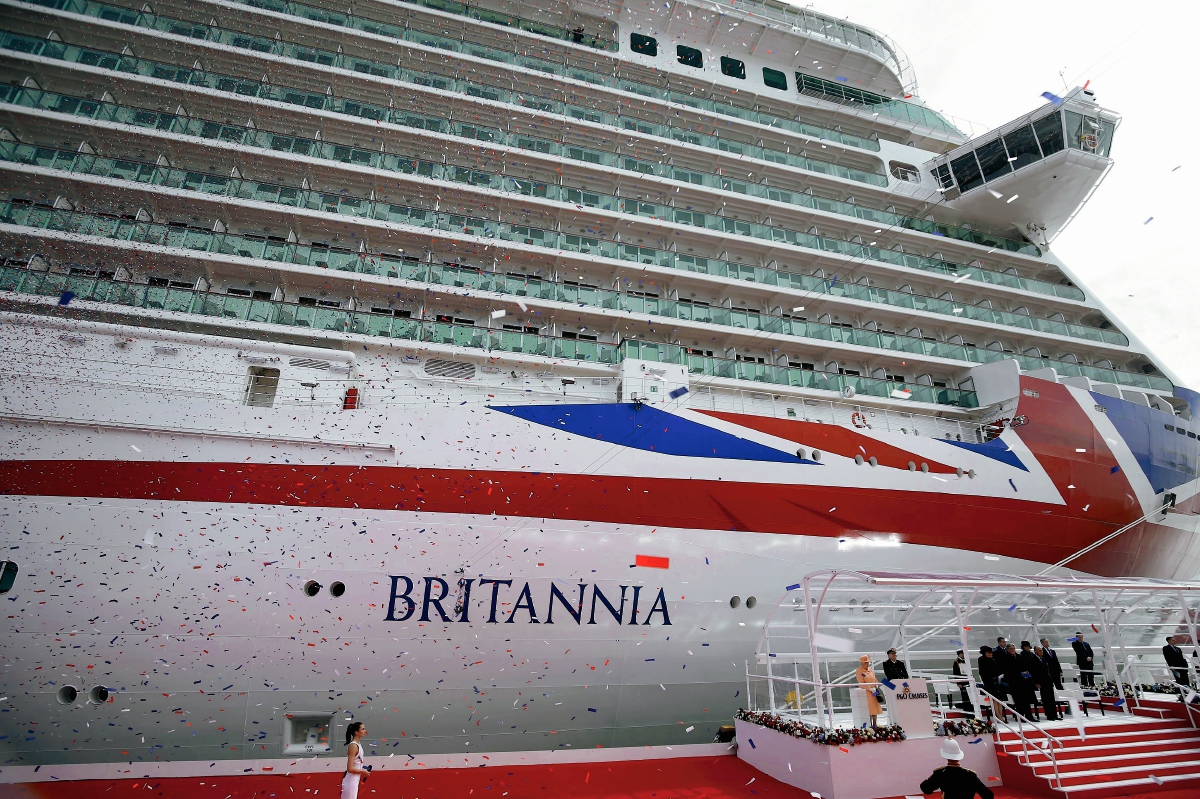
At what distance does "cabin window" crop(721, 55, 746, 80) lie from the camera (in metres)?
15.2

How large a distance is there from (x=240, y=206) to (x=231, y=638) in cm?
727

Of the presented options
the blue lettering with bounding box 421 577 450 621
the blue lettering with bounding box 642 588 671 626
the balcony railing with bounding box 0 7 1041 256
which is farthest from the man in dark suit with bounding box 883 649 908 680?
the balcony railing with bounding box 0 7 1041 256

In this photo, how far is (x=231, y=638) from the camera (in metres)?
5.75

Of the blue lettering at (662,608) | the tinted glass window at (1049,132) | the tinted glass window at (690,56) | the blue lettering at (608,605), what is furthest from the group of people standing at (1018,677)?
the tinted glass window at (690,56)

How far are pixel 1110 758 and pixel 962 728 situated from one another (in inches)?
81.2

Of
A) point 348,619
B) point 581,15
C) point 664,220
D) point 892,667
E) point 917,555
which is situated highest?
point 581,15

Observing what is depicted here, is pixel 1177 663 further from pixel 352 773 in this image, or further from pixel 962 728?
pixel 352 773

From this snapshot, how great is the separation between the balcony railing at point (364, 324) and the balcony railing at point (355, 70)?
4.68m

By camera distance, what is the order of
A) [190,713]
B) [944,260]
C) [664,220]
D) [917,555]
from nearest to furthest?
[190,713] < [917,555] < [664,220] < [944,260]

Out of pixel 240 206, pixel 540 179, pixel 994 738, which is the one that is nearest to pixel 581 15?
pixel 540 179

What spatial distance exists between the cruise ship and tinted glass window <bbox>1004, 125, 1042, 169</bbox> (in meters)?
0.08

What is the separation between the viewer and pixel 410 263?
9.42 meters

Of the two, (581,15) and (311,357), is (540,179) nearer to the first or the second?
(581,15)

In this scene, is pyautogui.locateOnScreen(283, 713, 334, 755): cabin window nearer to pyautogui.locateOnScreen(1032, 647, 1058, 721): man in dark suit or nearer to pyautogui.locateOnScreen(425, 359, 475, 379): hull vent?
pyautogui.locateOnScreen(425, 359, 475, 379): hull vent
